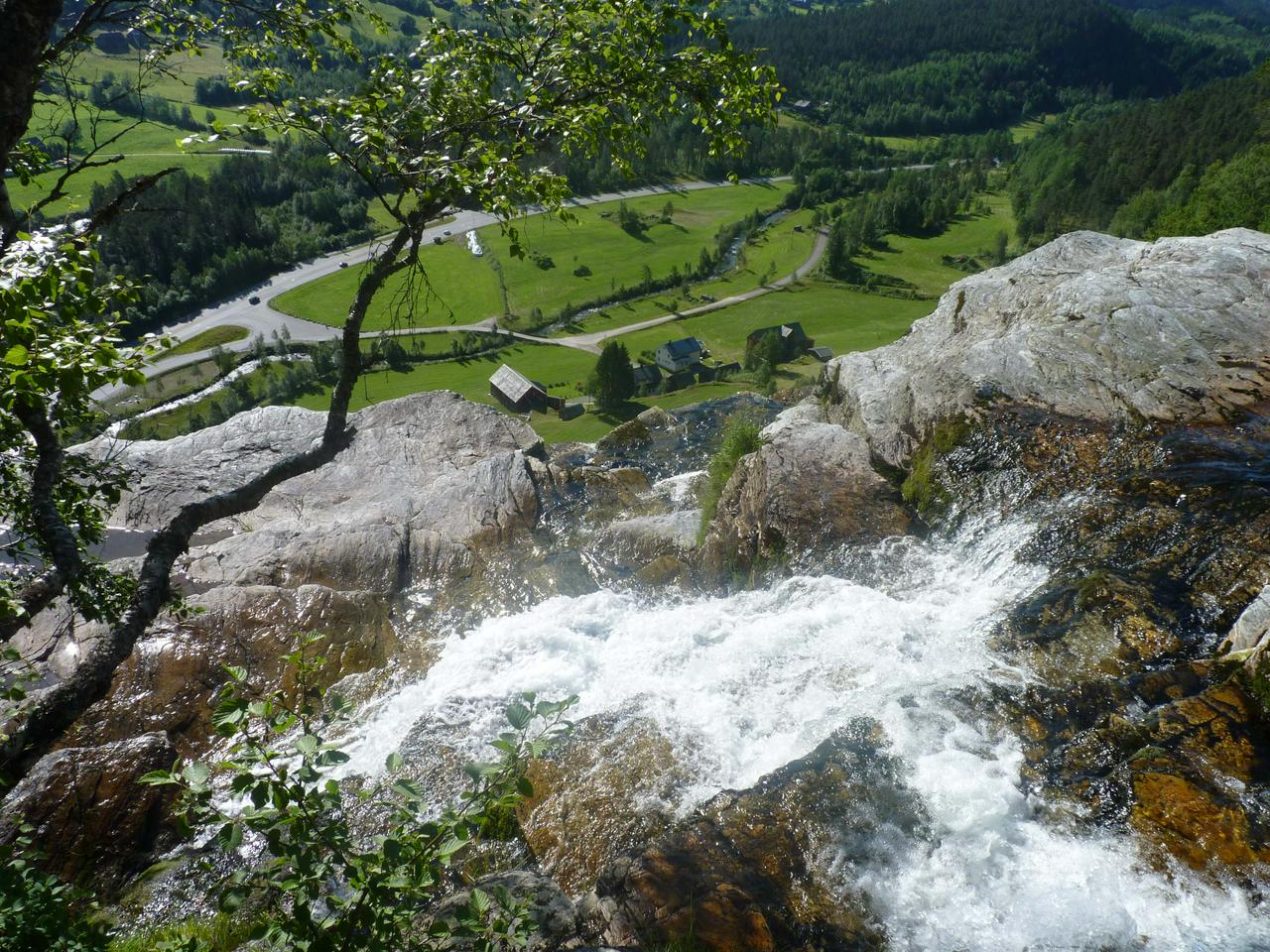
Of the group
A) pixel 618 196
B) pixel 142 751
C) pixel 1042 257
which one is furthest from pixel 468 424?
pixel 618 196

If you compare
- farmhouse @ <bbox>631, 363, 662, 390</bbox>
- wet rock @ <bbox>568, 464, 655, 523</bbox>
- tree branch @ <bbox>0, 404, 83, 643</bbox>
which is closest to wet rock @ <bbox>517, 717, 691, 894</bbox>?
tree branch @ <bbox>0, 404, 83, 643</bbox>

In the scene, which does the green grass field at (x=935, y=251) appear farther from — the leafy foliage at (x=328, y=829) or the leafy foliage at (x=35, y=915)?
the leafy foliage at (x=35, y=915)

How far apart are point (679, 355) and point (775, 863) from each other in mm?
90328

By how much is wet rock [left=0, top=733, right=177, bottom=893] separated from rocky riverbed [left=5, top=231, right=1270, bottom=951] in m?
0.06

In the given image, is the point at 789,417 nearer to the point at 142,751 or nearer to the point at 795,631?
the point at 795,631

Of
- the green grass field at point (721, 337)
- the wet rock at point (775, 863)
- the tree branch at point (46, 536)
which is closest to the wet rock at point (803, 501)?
the wet rock at point (775, 863)

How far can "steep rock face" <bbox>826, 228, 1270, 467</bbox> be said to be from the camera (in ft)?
62.6

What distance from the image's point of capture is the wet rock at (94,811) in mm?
13180

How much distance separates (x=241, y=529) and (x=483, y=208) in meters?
25.4

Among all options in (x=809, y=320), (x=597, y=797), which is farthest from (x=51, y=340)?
(x=809, y=320)

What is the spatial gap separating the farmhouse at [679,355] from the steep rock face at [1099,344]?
241 ft

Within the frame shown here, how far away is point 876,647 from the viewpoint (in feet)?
51.4

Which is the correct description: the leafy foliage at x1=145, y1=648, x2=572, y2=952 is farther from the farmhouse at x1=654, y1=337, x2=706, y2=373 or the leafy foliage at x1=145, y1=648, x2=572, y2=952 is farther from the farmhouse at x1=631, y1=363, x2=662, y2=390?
the farmhouse at x1=654, y1=337, x2=706, y2=373

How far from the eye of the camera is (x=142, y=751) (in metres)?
15.0
